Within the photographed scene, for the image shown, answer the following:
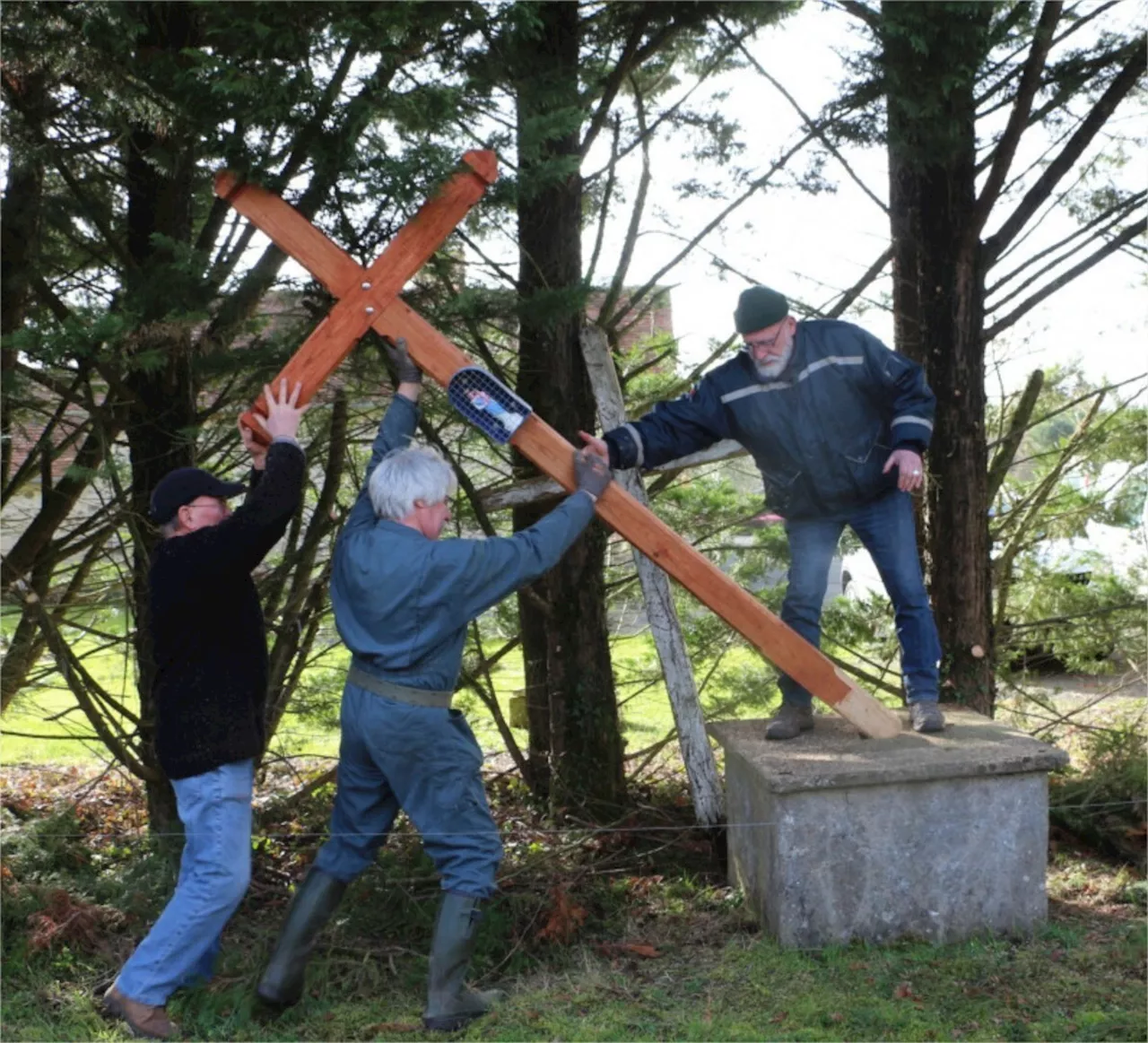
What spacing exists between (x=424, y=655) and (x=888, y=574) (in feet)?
6.53

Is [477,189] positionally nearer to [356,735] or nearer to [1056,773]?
[356,735]

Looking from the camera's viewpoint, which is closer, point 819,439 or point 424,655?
point 424,655

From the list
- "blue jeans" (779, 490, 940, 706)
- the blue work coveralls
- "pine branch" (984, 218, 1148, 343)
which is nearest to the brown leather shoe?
the blue work coveralls

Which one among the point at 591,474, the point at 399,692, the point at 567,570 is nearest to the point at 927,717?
the point at 591,474

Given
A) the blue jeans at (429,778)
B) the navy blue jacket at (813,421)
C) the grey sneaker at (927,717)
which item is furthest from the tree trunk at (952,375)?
the blue jeans at (429,778)

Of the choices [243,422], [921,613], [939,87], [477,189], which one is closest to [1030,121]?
[939,87]

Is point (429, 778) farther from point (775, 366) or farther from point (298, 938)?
point (775, 366)

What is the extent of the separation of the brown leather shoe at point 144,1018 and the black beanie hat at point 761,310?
10.4 ft

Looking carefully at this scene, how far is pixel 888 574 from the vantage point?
521cm

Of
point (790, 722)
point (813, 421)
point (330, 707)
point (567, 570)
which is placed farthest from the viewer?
point (330, 707)

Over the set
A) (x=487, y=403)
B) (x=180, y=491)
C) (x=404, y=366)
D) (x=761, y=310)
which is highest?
(x=761, y=310)

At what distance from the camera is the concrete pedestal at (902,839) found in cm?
488

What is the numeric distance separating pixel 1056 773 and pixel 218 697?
4.55 metres

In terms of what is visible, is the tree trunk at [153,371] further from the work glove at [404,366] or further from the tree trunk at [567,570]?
the tree trunk at [567,570]
